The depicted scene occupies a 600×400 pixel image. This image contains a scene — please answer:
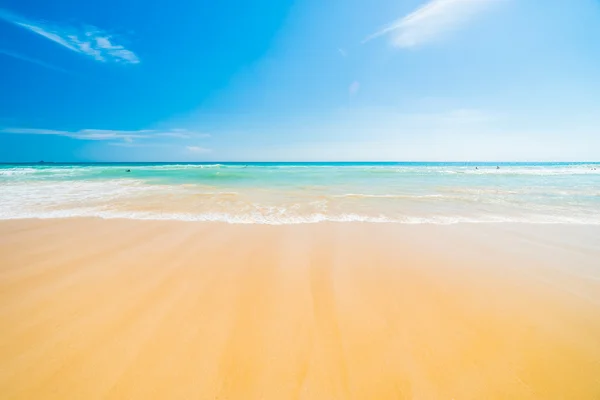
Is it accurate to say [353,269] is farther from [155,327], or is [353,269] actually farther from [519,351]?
[155,327]

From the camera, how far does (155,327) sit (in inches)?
97.0

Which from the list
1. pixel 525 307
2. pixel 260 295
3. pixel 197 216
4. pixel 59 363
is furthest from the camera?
pixel 197 216

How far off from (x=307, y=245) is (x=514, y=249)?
3818mm

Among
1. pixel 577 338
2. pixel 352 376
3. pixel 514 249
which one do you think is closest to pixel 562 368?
pixel 577 338

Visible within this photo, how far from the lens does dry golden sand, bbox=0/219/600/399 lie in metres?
1.89

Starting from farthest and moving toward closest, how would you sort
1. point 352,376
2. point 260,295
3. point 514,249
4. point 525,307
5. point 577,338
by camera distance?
point 514,249, point 260,295, point 525,307, point 577,338, point 352,376

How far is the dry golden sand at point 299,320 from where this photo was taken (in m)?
1.89

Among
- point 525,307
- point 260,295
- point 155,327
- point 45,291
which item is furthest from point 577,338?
point 45,291

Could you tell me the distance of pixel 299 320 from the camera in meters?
2.58

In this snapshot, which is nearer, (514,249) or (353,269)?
(353,269)

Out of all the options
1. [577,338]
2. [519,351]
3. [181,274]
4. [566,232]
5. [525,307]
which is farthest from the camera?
[566,232]

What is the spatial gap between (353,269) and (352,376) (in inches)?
73.9

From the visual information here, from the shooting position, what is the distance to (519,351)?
7.26ft

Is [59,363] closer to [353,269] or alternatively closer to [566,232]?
[353,269]
